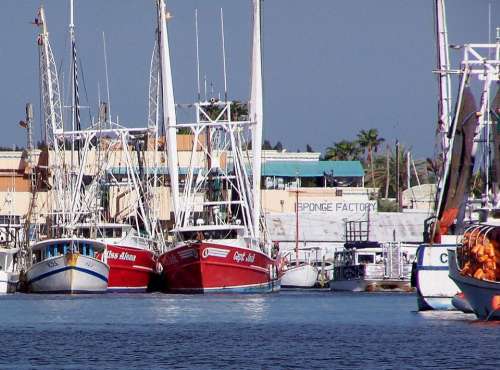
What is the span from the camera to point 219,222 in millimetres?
108438

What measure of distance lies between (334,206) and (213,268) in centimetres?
5842

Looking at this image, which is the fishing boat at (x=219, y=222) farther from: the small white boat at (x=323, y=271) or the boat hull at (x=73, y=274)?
the small white boat at (x=323, y=271)

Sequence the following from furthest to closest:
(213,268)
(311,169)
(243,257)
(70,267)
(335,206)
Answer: (311,169)
(335,206)
(70,267)
(243,257)
(213,268)

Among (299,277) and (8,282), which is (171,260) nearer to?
(8,282)

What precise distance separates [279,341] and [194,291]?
4578cm

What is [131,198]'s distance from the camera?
402 ft

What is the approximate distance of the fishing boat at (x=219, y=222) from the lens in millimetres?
100562

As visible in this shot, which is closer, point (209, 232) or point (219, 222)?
point (209, 232)

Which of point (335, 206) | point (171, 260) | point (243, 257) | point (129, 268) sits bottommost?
point (129, 268)

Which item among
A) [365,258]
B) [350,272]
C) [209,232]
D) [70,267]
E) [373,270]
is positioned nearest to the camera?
[70,267]

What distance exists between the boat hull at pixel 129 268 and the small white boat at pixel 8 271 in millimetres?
6707

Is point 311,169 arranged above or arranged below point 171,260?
above

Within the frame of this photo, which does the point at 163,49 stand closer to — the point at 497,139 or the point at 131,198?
the point at 131,198

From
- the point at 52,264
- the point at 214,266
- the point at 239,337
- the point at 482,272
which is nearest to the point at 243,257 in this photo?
the point at 214,266
